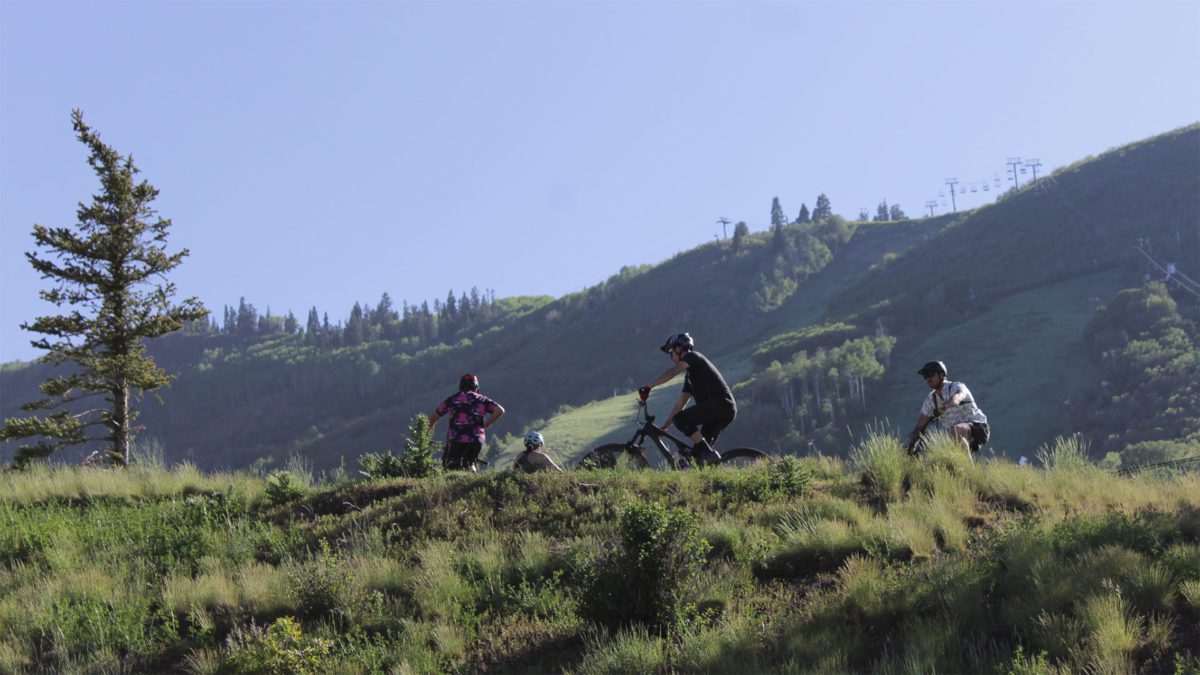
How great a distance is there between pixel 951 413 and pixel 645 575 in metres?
5.35

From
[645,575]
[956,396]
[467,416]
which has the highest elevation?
[467,416]

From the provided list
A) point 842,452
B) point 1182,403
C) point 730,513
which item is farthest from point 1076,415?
point 730,513

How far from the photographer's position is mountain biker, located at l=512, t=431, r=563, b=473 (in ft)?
44.9

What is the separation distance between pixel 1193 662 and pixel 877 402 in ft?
485

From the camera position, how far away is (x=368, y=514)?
12297 millimetres

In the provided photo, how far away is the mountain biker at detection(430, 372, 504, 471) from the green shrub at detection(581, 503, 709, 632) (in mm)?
5342

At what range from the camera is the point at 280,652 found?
28.1 feet

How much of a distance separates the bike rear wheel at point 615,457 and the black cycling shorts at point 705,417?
25.6 inches

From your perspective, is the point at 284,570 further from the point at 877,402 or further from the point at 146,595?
the point at 877,402

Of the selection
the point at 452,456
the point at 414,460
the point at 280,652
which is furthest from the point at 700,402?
the point at 280,652

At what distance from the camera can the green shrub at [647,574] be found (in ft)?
29.5

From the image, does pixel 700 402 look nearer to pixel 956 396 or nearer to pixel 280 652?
pixel 956 396

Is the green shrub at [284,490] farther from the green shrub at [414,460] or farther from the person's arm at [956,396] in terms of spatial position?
the person's arm at [956,396]

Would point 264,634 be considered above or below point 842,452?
above
